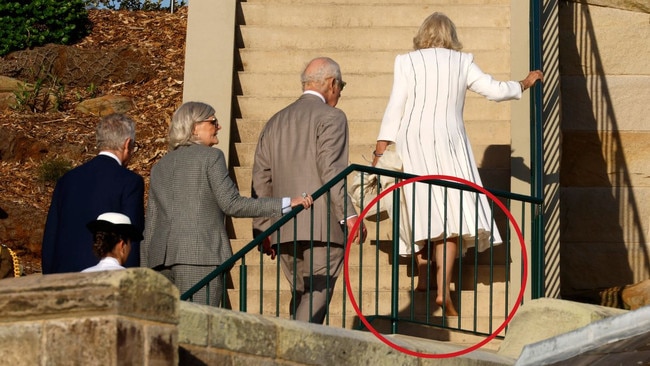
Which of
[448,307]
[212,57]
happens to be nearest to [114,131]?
[448,307]

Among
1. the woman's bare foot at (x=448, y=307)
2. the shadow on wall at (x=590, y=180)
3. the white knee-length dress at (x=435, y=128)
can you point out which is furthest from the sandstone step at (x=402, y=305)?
the shadow on wall at (x=590, y=180)

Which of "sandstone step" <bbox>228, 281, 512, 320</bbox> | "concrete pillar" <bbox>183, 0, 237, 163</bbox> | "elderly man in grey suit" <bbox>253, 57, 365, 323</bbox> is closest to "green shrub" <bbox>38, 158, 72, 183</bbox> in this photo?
"concrete pillar" <bbox>183, 0, 237, 163</bbox>

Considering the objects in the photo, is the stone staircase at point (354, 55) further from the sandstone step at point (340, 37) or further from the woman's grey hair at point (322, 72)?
the woman's grey hair at point (322, 72)

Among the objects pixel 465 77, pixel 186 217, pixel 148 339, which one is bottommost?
pixel 148 339

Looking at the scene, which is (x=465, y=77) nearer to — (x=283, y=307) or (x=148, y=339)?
(x=283, y=307)

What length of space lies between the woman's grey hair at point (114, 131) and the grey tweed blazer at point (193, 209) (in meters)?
0.39

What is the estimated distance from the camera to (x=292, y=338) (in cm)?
880

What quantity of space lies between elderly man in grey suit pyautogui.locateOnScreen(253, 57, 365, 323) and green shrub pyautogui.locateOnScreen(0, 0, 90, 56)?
8119mm

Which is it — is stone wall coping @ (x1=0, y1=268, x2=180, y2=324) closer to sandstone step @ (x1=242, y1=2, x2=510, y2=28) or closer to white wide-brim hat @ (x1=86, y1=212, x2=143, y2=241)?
white wide-brim hat @ (x1=86, y1=212, x2=143, y2=241)

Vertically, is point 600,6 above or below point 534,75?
above

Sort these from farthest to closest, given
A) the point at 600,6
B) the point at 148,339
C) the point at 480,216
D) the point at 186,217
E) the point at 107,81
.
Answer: the point at 107,81 → the point at 600,6 → the point at 480,216 → the point at 186,217 → the point at 148,339

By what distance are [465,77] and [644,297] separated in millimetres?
3008

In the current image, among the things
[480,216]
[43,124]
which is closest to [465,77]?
[480,216]

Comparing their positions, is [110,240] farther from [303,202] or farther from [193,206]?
[303,202]
